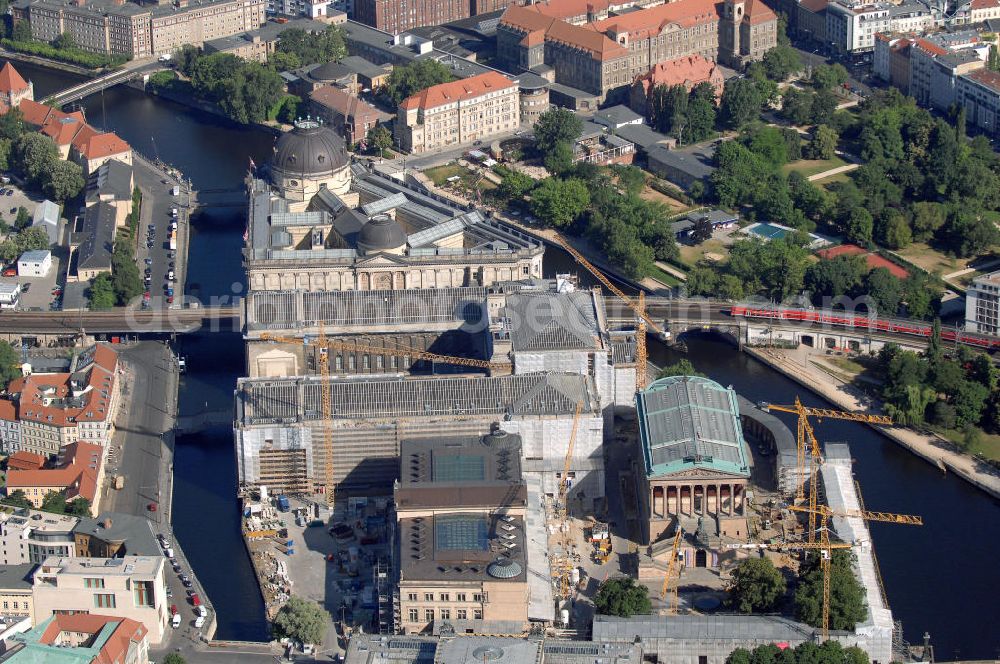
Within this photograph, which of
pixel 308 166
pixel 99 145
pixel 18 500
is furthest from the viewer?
pixel 99 145

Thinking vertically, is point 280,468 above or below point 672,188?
below

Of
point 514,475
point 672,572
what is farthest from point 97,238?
point 672,572

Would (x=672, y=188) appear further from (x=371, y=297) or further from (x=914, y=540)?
(x=914, y=540)

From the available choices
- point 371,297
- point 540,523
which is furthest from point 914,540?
point 371,297

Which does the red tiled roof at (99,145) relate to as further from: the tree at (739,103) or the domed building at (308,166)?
the tree at (739,103)

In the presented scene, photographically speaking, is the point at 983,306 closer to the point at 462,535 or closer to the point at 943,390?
the point at 943,390

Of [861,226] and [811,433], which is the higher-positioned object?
[861,226]

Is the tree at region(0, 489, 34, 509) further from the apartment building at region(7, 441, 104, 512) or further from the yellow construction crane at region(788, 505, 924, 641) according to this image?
the yellow construction crane at region(788, 505, 924, 641)
